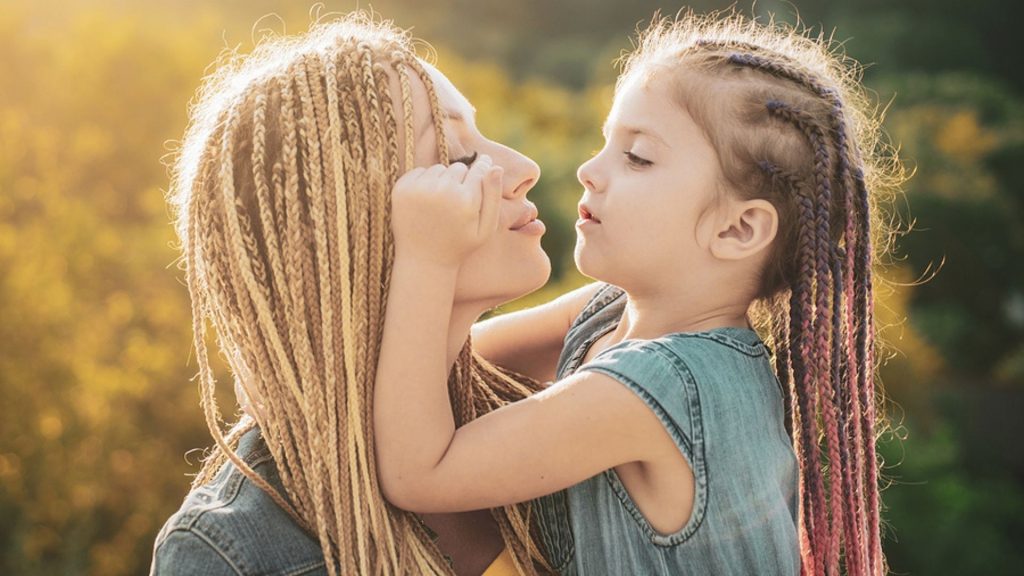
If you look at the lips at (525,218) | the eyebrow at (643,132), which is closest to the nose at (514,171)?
the lips at (525,218)

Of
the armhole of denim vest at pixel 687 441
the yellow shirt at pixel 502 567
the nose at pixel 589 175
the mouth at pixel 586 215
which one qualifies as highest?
the nose at pixel 589 175

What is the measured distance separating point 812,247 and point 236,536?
45.2 inches

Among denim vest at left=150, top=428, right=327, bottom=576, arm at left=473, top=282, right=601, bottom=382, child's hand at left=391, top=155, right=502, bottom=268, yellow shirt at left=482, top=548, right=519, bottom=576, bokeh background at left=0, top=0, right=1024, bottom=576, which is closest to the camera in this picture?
denim vest at left=150, top=428, right=327, bottom=576

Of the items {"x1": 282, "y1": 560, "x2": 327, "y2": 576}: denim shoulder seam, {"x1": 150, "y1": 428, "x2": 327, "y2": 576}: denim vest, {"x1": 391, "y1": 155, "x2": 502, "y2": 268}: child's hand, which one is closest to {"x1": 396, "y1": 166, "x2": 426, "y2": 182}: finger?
{"x1": 391, "y1": 155, "x2": 502, "y2": 268}: child's hand

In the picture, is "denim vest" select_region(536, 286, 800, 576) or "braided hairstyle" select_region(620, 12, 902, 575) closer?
"denim vest" select_region(536, 286, 800, 576)

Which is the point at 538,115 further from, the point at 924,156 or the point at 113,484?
the point at 113,484

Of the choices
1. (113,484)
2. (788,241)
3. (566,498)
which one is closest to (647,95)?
(788,241)

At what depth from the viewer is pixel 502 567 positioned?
6.41ft

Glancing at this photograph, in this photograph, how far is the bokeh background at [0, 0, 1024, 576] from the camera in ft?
15.4

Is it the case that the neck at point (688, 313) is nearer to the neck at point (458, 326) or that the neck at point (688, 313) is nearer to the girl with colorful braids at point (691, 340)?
the girl with colorful braids at point (691, 340)

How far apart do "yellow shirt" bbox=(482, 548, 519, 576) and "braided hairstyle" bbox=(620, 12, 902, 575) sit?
570 mm

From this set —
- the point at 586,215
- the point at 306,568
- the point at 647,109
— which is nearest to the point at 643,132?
the point at 647,109

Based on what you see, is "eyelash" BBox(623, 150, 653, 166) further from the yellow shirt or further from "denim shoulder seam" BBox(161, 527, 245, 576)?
"denim shoulder seam" BBox(161, 527, 245, 576)

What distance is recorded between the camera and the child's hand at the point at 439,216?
5.81ft
